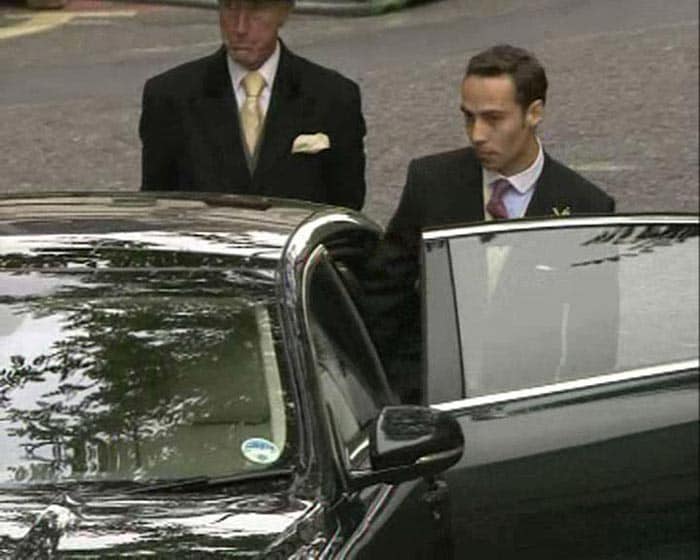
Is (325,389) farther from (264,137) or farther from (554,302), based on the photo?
(264,137)

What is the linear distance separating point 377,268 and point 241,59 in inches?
44.8

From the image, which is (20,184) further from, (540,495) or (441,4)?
(540,495)

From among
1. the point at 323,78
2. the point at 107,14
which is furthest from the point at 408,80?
the point at 323,78

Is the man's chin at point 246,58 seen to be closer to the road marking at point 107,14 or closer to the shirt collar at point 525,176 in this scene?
the shirt collar at point 525,176

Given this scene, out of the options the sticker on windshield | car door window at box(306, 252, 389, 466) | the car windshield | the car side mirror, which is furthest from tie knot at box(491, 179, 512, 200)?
the sticker on windshield

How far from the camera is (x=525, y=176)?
4812 millimetres

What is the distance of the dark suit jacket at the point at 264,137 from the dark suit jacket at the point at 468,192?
1.84ft

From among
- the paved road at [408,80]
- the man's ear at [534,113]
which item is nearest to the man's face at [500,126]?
the man's ear at [534,113]

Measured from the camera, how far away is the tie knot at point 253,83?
538 cm

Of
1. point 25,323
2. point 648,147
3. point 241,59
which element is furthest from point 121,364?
point 648,147

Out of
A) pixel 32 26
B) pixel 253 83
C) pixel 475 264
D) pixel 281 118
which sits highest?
pixel 253 83

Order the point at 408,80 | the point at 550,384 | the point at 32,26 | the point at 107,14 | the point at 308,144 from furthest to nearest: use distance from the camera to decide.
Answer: the point at 107,14 → the point at 32,26 → the point at 408,80 → the point at 308,144 → the point at 550,384

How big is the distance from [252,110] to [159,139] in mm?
303

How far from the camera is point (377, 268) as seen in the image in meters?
4.51
